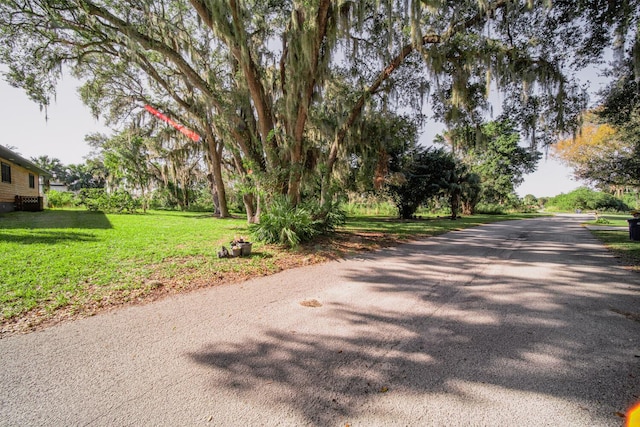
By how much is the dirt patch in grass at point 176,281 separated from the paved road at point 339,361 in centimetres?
30

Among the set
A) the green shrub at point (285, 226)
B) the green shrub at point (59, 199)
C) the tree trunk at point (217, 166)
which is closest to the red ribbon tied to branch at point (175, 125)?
the tree trunk at point (217, 166)

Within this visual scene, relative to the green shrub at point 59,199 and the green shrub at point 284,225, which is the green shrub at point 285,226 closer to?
the green shrub at point 284,225

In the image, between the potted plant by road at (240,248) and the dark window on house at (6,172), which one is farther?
the dark window on house at (6,172)

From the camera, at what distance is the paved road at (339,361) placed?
164 centimetres

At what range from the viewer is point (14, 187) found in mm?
16172

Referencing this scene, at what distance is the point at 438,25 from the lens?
324 inches

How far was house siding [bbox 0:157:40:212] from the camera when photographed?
14889 mm

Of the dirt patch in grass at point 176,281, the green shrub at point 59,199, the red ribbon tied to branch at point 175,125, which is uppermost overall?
the red ribbon tied to branch at point 175,125

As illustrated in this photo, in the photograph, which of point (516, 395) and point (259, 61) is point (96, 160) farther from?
point (516, 395)

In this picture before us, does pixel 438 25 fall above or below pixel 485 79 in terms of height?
above

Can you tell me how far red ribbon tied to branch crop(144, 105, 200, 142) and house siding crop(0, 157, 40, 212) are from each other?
8896mm

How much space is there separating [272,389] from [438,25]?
33.7 ft

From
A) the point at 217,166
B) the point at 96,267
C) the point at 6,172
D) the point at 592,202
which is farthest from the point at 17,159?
the point at 592,202

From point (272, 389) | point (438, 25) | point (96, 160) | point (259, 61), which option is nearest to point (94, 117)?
point (259, 61)
